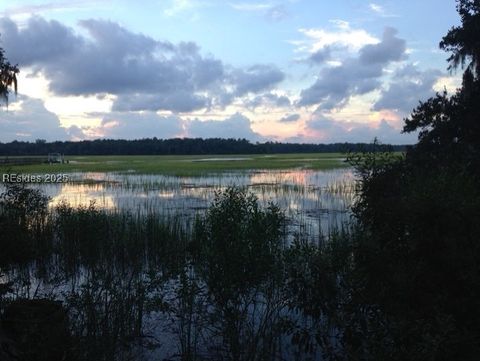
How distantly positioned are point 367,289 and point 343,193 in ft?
72.5

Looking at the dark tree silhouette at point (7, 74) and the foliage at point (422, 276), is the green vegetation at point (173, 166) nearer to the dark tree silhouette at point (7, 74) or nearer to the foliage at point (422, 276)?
the dark tree silhouette at point (7, 74)

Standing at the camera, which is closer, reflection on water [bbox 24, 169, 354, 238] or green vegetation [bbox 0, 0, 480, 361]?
green vegetation [bbox 0, 0, 480, 361]

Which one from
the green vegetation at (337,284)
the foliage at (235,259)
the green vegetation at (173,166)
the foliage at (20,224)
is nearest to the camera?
the green vegetation at (337,284)

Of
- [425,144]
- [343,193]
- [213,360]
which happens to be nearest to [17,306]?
[213,360]

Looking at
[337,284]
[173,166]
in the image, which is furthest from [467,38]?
[173,166]

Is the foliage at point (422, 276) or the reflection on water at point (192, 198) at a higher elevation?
the foliage at point (422, 276)

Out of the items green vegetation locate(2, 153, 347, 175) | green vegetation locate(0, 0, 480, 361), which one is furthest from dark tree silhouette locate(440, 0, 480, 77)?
green vegetation locate(2, 153, 347, 175)

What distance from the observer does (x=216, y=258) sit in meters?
5.86

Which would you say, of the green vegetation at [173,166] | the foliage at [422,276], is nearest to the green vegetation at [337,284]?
the foliage at [422,276]

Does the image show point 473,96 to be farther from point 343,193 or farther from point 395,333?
point 343,193

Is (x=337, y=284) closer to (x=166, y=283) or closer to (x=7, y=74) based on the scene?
(x=166, y=283)

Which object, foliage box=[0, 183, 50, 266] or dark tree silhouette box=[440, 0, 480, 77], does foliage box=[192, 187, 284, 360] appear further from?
dark tree silhouette box=[440, 0, 480, 77]

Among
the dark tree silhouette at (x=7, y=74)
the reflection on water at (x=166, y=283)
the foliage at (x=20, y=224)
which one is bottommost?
the reflection on water at (x=166, y=283)

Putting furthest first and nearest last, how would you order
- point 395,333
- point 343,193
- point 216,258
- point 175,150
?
point 175,150 < point 343,193 < point 216,258 < point 395,333
